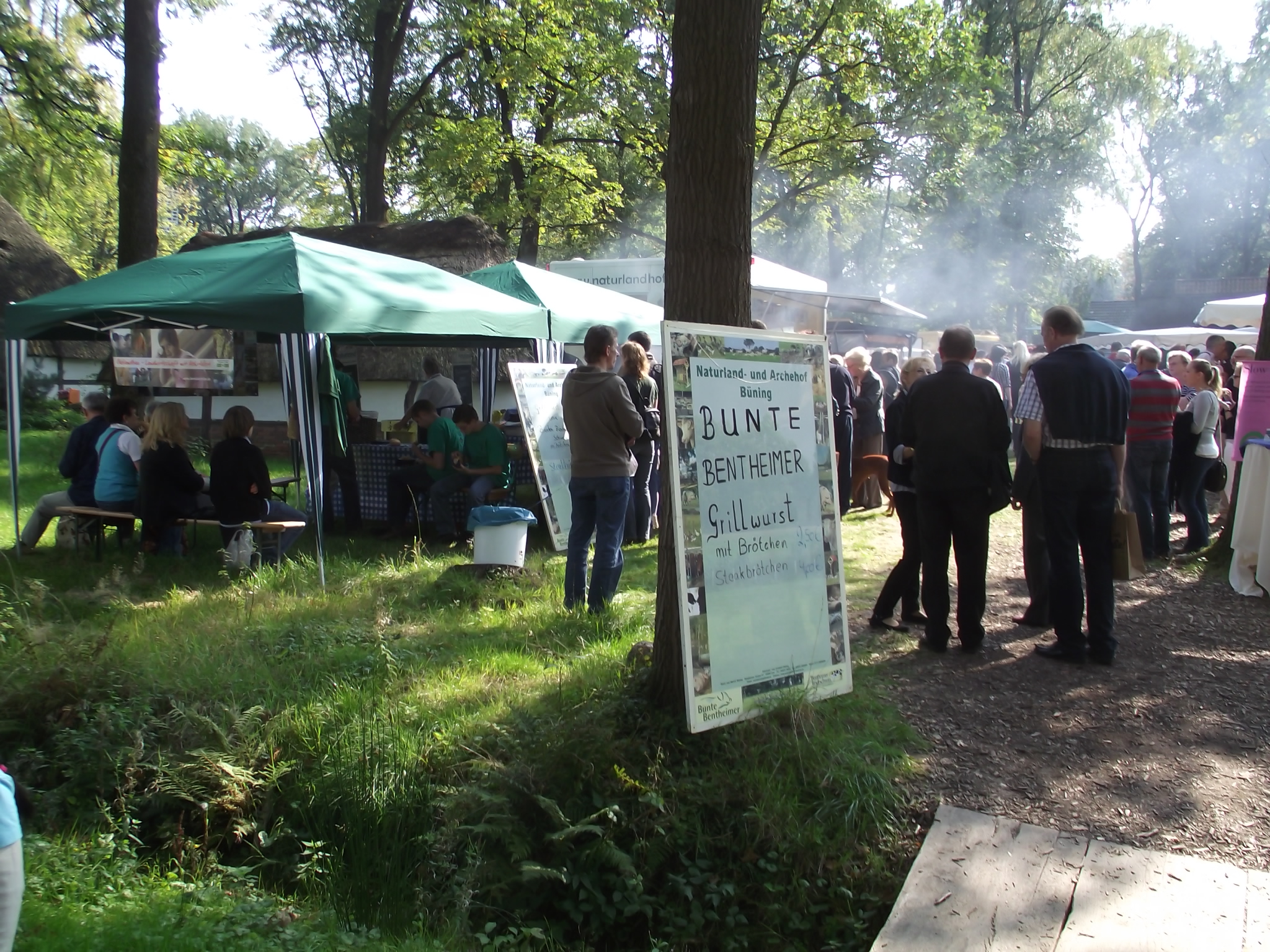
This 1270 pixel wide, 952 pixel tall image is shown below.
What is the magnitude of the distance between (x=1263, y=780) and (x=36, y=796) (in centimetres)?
526

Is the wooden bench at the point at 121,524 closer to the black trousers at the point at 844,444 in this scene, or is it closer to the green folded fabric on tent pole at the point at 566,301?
the green folded fabric on tent pole at the point at 566,301

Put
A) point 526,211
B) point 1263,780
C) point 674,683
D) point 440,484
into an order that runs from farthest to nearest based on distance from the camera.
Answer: point 526,211, point 440,484, point 674,683, point 1263,780

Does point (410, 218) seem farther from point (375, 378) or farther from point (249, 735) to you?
point (249, 735)

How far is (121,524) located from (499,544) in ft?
11.9

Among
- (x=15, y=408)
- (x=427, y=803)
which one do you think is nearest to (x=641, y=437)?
(x=427, y=803)

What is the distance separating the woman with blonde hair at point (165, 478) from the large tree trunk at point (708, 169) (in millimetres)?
5417

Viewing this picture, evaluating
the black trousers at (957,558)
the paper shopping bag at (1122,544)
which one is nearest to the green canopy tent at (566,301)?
the black trousers at (957,558)

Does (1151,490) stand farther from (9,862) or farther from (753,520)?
(9,862)

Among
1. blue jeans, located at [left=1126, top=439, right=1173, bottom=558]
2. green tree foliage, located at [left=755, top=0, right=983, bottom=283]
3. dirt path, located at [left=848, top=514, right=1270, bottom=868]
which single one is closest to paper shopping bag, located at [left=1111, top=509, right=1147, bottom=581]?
dirt path, located at [left=848, top=514, right=1270, bottom=868]

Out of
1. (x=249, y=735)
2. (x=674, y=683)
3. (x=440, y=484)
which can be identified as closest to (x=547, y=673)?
(x=674, y=683)

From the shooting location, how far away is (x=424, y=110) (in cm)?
2866

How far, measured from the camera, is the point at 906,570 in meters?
6.45

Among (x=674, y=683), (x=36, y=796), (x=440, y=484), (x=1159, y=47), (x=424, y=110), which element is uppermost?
(x=1159, y=47)

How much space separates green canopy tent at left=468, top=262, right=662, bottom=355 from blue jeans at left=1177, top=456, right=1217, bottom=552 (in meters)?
5.27
